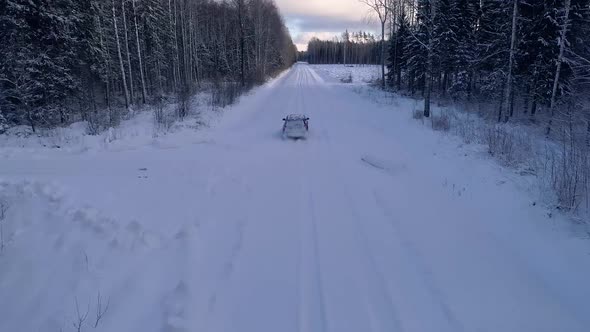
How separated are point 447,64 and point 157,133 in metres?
25.0

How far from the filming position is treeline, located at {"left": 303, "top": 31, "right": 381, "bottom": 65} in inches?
4279

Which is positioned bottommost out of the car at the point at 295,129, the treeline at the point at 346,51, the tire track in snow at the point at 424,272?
the tire track in snow at the point at 424,272

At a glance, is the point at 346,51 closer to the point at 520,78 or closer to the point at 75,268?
the point at 520,78

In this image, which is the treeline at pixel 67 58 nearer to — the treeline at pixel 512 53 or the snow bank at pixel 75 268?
the snow bank at pixel 75 268

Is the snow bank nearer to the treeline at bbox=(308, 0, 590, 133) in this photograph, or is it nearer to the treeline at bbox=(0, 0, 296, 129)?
the treeline at bbox=(0, 0, 296, 129)

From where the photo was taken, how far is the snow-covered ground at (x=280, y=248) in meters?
4.07

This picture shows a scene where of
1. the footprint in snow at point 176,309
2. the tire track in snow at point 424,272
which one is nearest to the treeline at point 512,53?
the tire track in snow at point 424,272

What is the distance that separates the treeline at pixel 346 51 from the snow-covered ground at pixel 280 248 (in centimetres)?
9803

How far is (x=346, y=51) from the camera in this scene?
122 metres

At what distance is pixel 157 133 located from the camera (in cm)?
1302

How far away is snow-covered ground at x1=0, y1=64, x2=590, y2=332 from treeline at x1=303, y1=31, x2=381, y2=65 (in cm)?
9803

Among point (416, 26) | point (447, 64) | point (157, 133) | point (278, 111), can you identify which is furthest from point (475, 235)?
point (416, 26)

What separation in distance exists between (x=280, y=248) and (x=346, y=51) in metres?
126

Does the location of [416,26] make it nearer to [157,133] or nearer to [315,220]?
[157,133]
